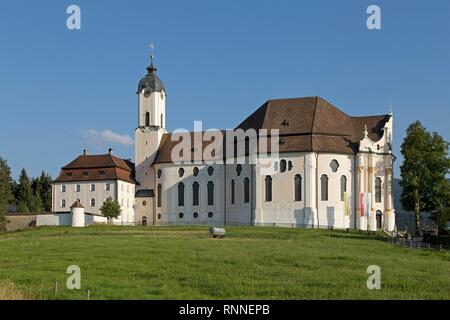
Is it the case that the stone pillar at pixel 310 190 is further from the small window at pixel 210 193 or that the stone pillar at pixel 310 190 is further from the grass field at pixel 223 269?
the grass field at pixel 223 269

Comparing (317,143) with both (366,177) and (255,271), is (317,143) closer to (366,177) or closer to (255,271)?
(366,177)

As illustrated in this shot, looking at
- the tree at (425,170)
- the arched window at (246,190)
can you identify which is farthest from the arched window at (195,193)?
the tree at (425,170)

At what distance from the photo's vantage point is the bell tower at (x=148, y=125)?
92188 mm

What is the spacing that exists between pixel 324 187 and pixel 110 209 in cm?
2548

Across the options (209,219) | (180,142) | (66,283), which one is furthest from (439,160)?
(66,283)

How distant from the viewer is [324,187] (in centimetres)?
7612

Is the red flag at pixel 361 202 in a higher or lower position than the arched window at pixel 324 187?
lower

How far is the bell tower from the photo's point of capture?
92.2m

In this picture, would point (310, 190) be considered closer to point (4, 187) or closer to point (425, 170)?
point (425, 170)

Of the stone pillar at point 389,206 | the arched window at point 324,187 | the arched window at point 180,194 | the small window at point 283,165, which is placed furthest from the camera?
the arched window at point 180,194

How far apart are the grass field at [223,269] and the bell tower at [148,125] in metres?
36.3

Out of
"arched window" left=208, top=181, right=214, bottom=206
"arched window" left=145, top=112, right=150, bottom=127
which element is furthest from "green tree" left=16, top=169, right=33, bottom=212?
"arched window" left=208, top=181, right=214, bottom=206

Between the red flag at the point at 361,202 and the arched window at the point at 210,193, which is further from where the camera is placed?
the arched window at the point at 210,193

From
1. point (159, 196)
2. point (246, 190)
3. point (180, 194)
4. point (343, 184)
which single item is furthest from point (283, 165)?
point (159, 196)
